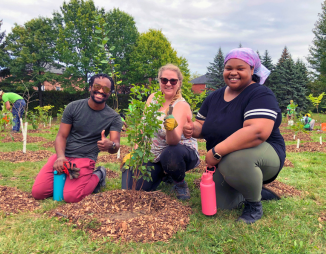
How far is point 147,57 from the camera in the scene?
27.3m

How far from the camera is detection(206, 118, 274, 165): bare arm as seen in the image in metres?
2.12

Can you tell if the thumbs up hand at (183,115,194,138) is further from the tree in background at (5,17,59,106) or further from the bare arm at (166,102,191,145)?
the tree in background at (5,17,59,106)

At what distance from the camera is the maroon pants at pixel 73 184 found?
2.83 meters

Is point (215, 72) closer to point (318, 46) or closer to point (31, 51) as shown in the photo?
point (318, 46)

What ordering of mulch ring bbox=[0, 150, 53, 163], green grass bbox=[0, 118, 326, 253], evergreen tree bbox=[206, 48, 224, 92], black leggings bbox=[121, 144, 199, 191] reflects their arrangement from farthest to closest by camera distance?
1. evergreen tree bbox=[206, 48, 224, 92]
2. mulch ring bbox=[0, 150, 53, 163]
3. black leggings bbox=[121, 144, 199, 191]
4. green grass bbox=[0, 118, 326, 253]

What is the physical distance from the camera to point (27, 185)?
3434mm

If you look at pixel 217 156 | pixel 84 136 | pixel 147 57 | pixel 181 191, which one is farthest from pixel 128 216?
pixel 147 57

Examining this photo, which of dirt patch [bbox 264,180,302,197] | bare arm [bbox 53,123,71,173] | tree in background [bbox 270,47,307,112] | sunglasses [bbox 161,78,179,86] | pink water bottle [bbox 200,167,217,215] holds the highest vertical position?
tree in background [bbox 270,47,307,112]

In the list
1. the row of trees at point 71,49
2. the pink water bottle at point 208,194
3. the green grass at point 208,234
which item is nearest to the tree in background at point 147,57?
the row of trees at point 71,49

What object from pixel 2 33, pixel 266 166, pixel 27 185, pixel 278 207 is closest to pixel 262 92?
pixel 266 166

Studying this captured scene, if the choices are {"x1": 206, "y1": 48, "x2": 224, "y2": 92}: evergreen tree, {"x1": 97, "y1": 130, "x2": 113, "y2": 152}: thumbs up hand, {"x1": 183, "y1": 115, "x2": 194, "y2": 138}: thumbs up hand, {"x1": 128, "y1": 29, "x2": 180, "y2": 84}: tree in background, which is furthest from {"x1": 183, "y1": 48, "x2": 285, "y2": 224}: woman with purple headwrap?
{"x1": 206, "y1": 48, "x2": 224, "y2": 92}: evergreen tree

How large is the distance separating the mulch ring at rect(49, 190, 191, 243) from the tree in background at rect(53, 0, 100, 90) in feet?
77.3

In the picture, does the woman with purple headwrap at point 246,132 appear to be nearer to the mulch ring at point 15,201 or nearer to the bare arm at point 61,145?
the bare arm at point 61,145

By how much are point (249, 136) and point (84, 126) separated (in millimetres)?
1993
